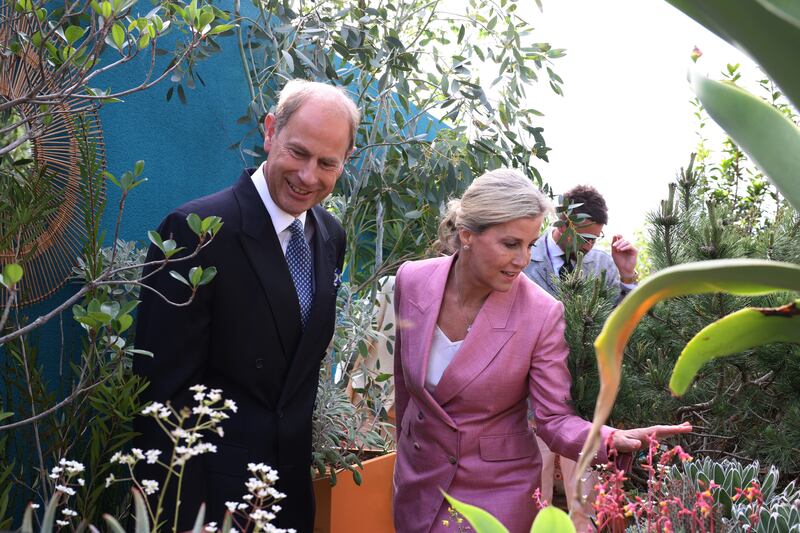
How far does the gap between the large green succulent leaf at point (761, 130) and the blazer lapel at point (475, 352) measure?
6.40ft

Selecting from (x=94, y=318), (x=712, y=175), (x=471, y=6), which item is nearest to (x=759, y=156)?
(x=94, y=318)

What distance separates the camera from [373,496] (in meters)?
3.86

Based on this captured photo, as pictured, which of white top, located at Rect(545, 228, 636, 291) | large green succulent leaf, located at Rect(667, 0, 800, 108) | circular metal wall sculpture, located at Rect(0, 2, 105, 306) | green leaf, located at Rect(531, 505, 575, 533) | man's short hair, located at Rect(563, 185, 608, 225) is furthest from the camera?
man's short hair, located at Rect(563, 185, 608, 225)

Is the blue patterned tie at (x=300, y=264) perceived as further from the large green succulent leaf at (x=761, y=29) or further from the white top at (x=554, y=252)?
the white top at (x=554, y=252)

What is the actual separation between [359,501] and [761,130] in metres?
3.27

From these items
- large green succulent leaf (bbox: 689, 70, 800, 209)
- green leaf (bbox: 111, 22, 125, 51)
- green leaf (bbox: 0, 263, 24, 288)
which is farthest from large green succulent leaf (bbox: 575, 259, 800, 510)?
green leaf (bbox: 111, 22, 125, 51)

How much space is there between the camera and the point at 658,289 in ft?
2.15

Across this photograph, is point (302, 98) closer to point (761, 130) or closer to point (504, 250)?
point (504, 250)

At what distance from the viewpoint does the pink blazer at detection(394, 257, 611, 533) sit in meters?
2.63

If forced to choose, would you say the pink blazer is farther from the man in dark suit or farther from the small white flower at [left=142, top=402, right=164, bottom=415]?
the small white flower at [left=142, top=402, right=164, bottom=415]

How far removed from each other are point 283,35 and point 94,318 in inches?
99.9

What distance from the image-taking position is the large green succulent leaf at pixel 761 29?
0.63 meters

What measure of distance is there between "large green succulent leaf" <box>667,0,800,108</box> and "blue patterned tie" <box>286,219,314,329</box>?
1.91 metres

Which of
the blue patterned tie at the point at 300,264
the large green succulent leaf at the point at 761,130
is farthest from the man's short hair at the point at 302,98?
the large green succulent leaf at the point at 761,130
